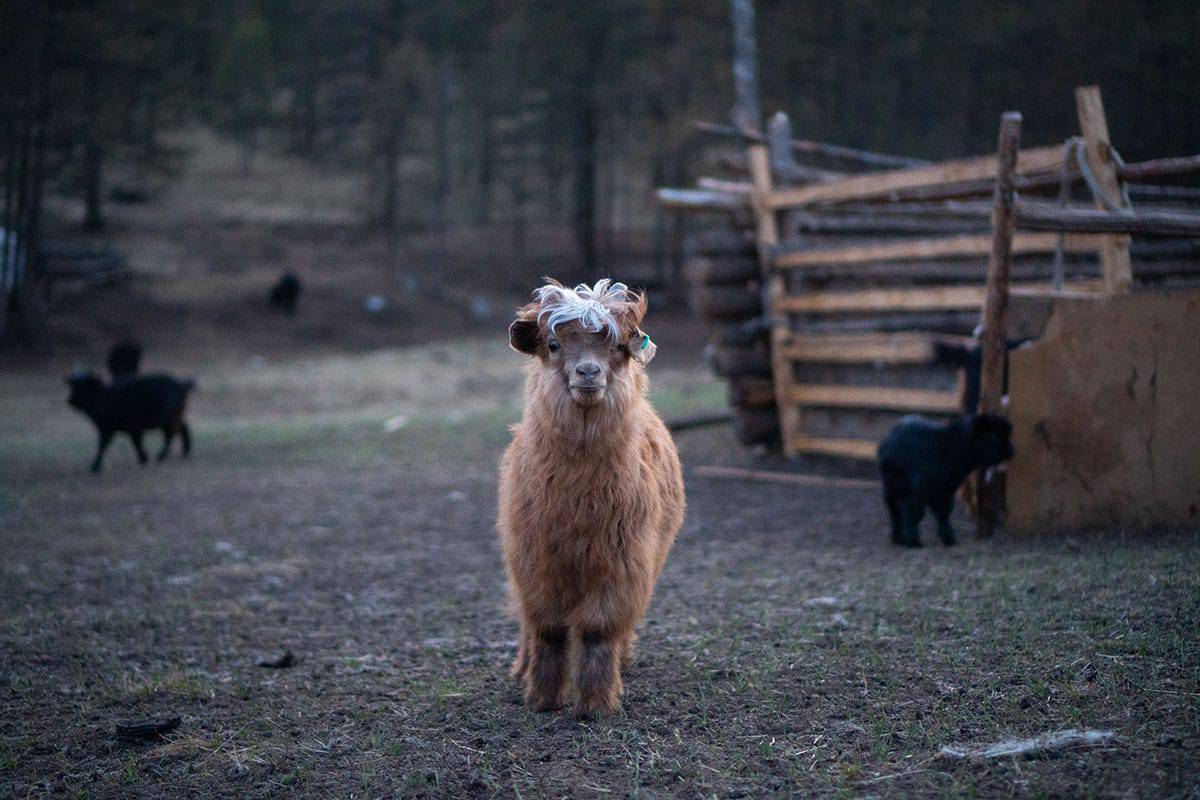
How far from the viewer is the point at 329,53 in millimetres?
50031

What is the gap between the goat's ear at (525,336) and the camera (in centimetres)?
490

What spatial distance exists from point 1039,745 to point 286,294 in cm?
2970

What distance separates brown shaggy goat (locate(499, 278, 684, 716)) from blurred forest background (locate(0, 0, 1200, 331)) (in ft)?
49.3

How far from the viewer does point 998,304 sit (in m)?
7.52

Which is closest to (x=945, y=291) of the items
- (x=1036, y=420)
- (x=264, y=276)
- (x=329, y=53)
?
(x=1036, y=420)

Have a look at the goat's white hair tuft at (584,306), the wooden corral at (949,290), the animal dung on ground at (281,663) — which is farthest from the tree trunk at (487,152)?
the goat's white hair tuft at (584,306)

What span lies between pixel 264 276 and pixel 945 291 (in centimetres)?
2910

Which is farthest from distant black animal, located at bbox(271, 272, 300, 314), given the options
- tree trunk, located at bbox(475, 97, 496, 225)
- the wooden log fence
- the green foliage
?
the wooden log fence

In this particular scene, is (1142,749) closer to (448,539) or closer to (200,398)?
(448,539)

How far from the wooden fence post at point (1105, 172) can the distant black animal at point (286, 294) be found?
2660 centimetres

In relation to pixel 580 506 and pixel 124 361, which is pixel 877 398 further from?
pixel 124 361

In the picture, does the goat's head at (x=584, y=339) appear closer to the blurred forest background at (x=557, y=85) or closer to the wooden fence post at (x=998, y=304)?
the wooden fence post at (x=998, y=304)

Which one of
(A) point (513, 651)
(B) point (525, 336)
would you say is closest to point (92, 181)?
(A) point (513, 651)

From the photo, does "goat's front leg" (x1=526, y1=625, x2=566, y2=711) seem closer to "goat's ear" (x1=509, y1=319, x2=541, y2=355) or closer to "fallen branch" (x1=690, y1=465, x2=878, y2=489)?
"goat's ear" (x1=509, y1=319, x2=541, y2=355)
